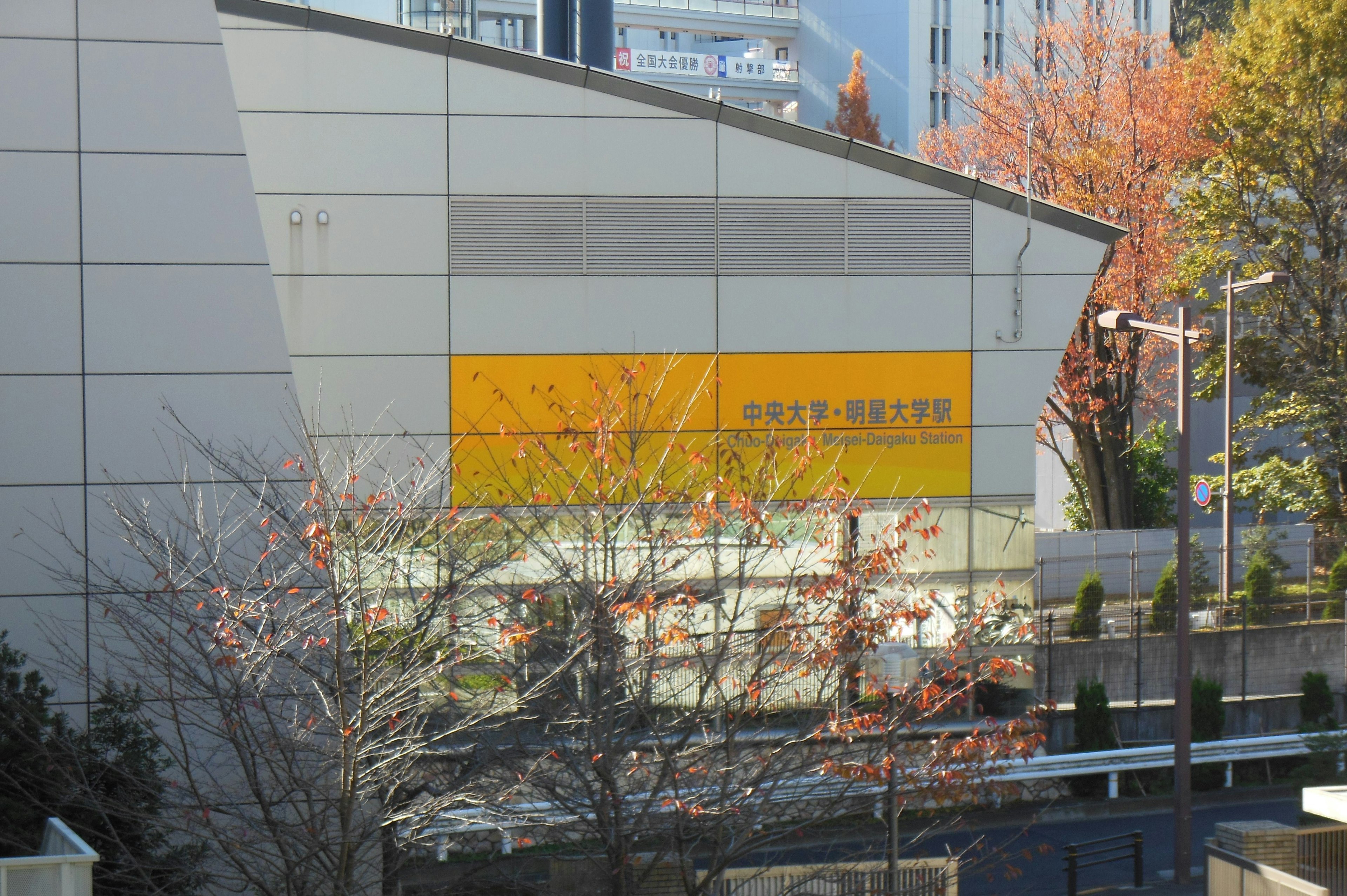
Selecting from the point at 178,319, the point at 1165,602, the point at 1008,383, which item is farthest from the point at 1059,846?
the point at 178,319

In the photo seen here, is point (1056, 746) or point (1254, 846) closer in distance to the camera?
point (1254, 846)

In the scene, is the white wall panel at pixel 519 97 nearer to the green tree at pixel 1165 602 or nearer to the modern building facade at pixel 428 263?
the modern building facade at pixel 428 263

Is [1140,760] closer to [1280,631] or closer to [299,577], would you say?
[1280,631]

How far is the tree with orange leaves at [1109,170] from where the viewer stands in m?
28.0

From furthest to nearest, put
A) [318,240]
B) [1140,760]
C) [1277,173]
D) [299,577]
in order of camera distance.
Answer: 1. [1277,173]
2. [1140,760]
3. [318,240]
4. [299,577]

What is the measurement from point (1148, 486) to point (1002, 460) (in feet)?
63.8

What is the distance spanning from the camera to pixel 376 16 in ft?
69.4

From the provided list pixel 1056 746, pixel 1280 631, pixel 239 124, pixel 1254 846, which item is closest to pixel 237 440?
pixel 239 124

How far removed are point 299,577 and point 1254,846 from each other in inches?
379

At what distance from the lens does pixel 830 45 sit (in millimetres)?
58000

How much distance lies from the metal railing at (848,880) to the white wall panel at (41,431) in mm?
7724

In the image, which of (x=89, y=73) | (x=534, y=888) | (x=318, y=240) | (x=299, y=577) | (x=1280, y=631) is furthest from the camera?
(x=1280, y=631)

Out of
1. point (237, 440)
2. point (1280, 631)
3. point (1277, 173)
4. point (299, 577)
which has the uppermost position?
point (1277, 173)

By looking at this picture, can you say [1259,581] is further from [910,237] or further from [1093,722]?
[910,237]
